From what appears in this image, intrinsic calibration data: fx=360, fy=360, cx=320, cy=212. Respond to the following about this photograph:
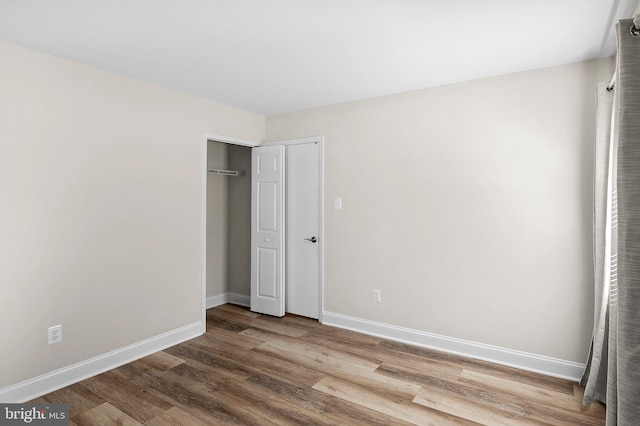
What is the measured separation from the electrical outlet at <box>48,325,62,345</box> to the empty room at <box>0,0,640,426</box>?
16 mm

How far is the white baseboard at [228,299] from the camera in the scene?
4.79 m

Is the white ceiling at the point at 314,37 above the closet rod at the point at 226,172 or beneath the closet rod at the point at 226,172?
above

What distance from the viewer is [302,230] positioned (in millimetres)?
4273

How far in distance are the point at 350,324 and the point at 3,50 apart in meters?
3.67

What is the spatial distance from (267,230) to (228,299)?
1.34 m

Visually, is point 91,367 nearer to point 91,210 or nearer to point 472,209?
point 91,210

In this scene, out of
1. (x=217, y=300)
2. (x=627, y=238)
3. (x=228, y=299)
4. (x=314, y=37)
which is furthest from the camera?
(x=228, y=299)

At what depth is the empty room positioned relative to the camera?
2266 millimetres

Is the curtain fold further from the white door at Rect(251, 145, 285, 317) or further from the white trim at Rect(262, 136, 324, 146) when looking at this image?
the white door at Rect(251, 145, 285, 317)

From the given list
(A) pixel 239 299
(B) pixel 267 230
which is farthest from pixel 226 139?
(A) pixel 239 299

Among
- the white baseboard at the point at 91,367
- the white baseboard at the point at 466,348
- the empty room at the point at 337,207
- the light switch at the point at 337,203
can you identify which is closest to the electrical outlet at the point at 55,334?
the empty room at the point at 337,207

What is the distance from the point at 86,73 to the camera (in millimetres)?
2855

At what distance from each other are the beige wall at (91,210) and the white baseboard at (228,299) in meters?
1.07

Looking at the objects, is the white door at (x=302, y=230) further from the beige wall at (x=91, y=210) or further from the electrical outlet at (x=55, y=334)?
the electrical outlet at (x=55, y=334)
